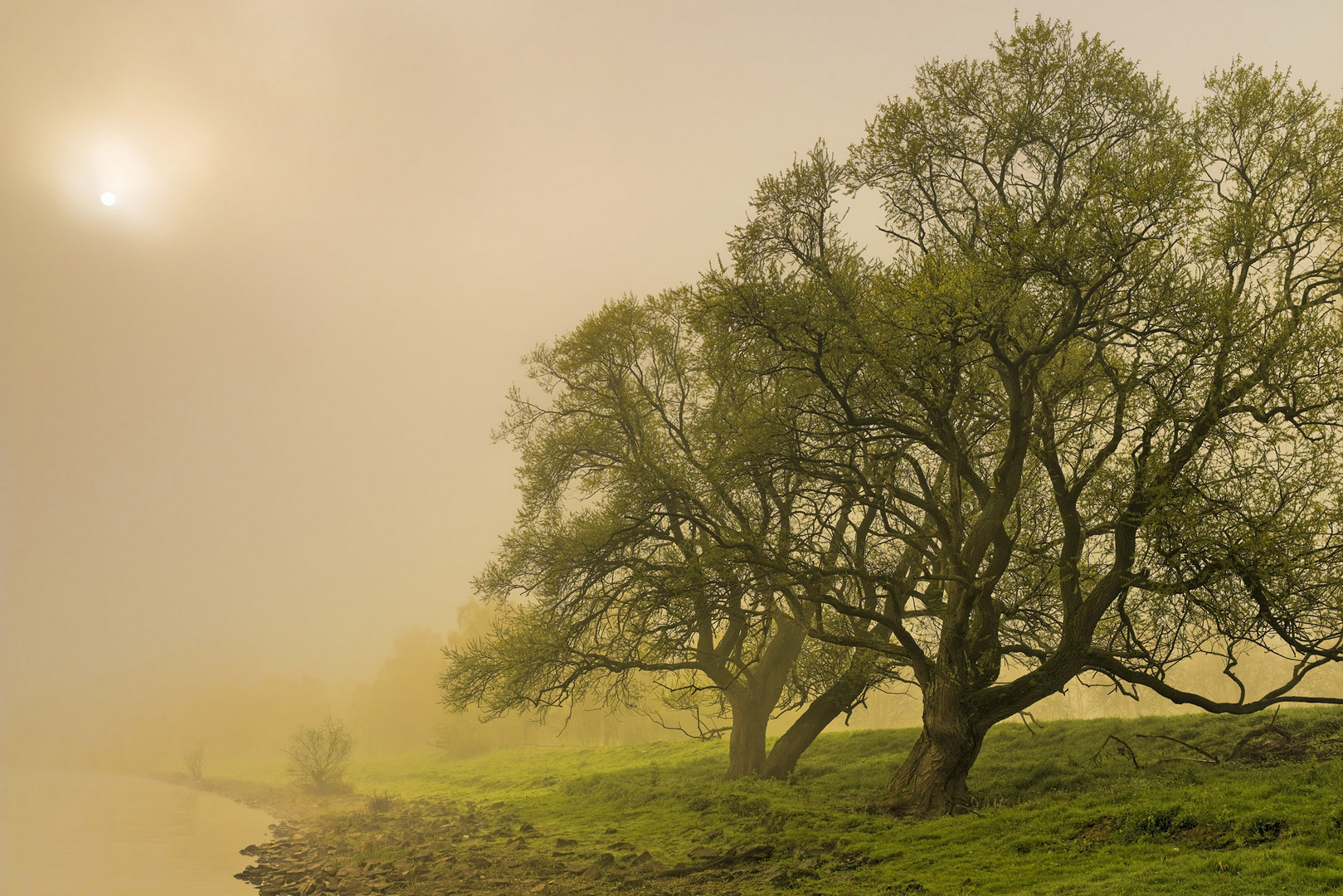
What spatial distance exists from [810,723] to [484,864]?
1067 centimetres

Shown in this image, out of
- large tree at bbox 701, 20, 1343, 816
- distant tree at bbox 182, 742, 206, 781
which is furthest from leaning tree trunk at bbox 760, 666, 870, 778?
distant tree at bbox 182, 742, 206, 781

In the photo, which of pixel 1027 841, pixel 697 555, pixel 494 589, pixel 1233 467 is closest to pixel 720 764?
pixel 494 589

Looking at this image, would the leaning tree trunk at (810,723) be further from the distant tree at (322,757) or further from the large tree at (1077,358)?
the distant tree at (322,757)

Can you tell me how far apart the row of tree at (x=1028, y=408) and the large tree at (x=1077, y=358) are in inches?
3.0

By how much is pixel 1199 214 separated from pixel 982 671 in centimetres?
1070

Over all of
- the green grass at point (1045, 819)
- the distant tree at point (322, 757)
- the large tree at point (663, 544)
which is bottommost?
the distant tree at point (322, 757)

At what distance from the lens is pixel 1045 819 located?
12.9m

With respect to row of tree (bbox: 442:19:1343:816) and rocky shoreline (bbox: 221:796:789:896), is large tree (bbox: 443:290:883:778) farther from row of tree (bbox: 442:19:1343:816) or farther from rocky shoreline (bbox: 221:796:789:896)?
rocky shoreline (bbox: 221:796:789:896)

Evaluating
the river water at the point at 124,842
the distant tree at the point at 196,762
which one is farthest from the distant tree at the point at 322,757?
the distant tree at the point at 196,762

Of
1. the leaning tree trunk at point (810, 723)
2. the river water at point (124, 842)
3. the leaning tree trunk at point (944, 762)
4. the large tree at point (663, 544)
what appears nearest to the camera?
the leaning tree trunk at point (944, 762)

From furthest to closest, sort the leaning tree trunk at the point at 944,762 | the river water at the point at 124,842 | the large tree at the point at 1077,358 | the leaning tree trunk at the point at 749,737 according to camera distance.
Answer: the leaning tree trunk at the point at 749,737
the river water at the point at 124,842
the leaning tree trunk at the point at 944,762
the large tree at the point at 1077,358

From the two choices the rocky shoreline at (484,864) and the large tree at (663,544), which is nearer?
the rocky shoreline at (484,864)

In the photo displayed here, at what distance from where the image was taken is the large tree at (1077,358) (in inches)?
494

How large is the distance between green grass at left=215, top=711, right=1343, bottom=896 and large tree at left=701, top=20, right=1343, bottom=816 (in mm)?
1812
